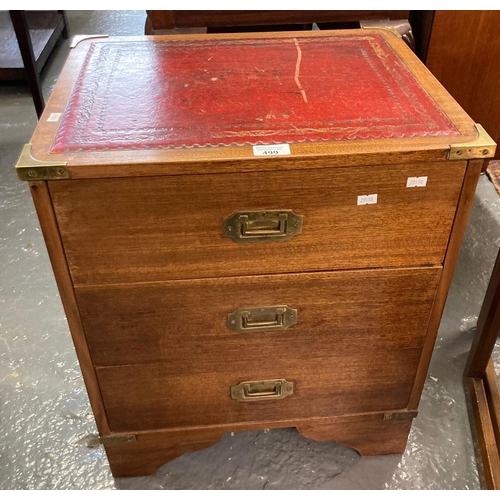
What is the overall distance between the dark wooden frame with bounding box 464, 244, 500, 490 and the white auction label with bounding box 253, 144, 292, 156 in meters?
0.59

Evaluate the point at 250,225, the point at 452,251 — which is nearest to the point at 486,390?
the point at 452,251

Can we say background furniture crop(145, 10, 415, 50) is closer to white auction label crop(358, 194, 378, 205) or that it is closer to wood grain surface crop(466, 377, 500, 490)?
white auction label crop(358, 194, 378, 205)

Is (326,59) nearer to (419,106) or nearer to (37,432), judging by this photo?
(419,106)

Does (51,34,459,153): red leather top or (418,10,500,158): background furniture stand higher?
(51,34,459,153): red leather top

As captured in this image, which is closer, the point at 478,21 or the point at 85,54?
the point at 85,54

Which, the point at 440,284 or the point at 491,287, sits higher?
the point at 440,284

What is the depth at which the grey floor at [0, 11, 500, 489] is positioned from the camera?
104 cm

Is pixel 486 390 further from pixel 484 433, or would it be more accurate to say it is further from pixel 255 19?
pixel 255 19

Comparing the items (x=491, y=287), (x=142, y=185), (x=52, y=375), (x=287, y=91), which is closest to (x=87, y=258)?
(x=142, y=185)

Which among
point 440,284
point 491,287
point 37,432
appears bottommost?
point 37,432

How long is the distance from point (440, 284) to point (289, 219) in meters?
0.27

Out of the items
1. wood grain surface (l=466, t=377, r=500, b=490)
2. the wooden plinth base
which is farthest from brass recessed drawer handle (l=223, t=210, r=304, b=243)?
wood grain surface (l=466, t=377, r=500, b=490)

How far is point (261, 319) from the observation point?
0.83 meters

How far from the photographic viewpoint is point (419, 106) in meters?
0.76
